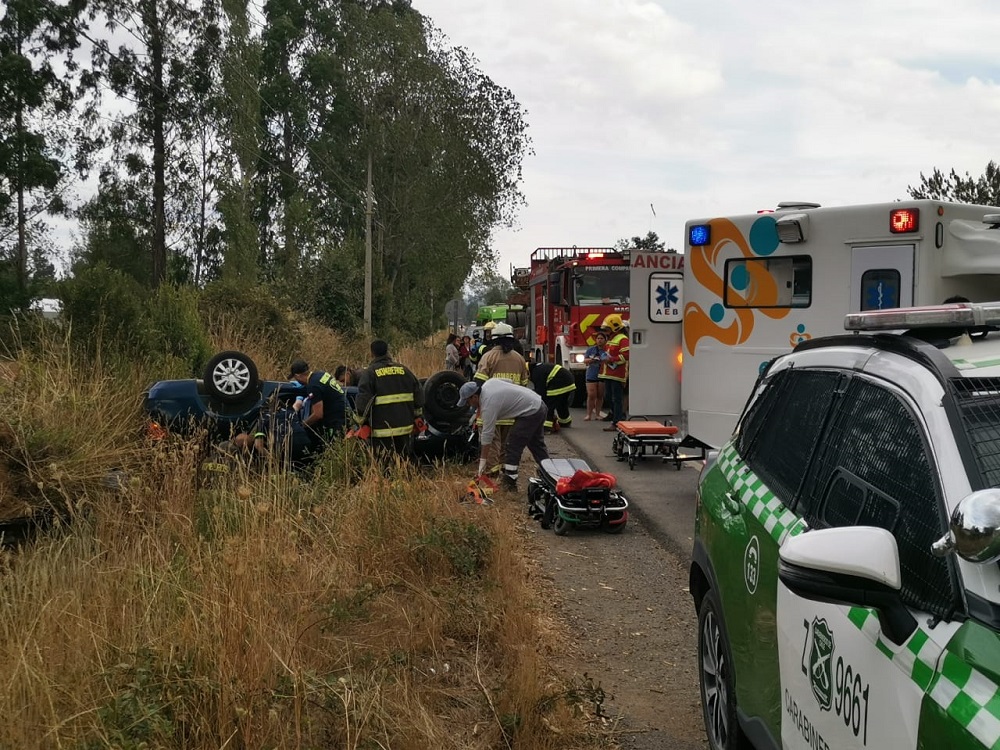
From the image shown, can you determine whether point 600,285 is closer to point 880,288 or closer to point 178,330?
point 178,330

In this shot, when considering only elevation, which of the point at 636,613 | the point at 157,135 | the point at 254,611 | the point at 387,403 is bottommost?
the point at 636,613

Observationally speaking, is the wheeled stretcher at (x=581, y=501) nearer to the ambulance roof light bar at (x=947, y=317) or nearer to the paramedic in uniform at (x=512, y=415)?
the paramedic in uniform at (x=512, y=415)

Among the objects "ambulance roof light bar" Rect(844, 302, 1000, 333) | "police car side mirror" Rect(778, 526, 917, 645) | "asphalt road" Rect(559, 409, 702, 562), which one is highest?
"ambulance roof light bar" Rect(844, 302, 1000, 333)

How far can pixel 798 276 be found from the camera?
27.6ft

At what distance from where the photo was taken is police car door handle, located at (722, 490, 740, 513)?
353 cm

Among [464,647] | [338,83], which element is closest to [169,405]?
[464,647]

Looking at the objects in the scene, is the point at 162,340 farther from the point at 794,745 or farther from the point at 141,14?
the point at 141,14

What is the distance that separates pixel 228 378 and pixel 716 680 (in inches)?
274

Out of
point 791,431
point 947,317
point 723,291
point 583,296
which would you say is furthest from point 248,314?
point 947,317

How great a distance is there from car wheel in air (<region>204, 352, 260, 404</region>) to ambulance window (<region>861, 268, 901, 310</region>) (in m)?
5.87

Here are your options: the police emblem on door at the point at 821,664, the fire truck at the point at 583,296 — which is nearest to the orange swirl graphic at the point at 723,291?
the police emblem on door at the point at 821,664

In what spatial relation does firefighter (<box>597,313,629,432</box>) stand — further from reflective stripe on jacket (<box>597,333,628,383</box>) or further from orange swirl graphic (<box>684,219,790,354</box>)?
orange swirl graphic (<box>684,219,790,354</box>)

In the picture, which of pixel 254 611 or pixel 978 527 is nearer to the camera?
pixel 978 527

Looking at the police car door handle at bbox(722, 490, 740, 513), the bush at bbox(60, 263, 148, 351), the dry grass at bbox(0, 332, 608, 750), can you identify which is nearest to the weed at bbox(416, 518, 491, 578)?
the dry grass at bbox(0, 332, 608, 750)
